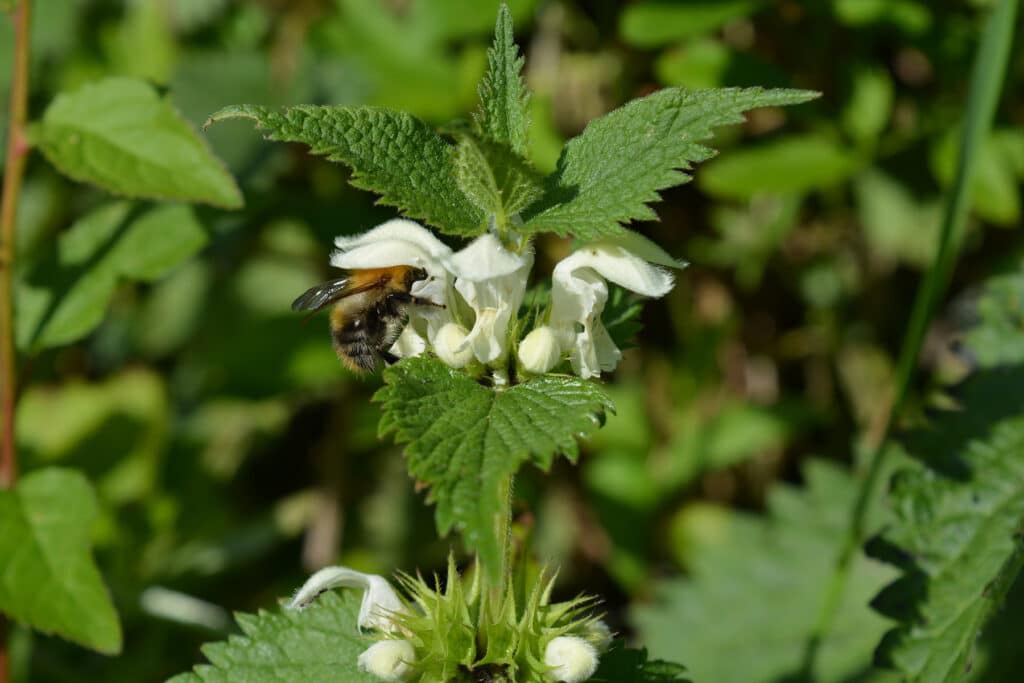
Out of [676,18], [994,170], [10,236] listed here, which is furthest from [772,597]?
[10,236]

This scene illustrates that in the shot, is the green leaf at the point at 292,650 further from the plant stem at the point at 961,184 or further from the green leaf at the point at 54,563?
the plant stem at the point at 961,184

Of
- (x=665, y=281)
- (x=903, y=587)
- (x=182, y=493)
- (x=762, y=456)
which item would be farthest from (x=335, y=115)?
(x=762, y=456)

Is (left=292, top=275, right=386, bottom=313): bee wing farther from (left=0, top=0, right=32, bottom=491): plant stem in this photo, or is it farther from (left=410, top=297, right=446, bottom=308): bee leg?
(left=0, top=0, right=32, bottom=491): plant stem

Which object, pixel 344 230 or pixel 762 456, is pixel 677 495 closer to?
pixel 762 456

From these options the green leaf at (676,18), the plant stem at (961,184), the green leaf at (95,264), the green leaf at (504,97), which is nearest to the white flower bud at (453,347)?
the green leaf at (504,97)

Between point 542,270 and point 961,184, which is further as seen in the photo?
point 542,270

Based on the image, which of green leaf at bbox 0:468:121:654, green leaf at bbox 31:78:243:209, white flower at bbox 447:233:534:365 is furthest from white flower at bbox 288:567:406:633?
green leaf at bbox 31:78:243:209

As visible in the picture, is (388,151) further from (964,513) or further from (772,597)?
(772,597)
